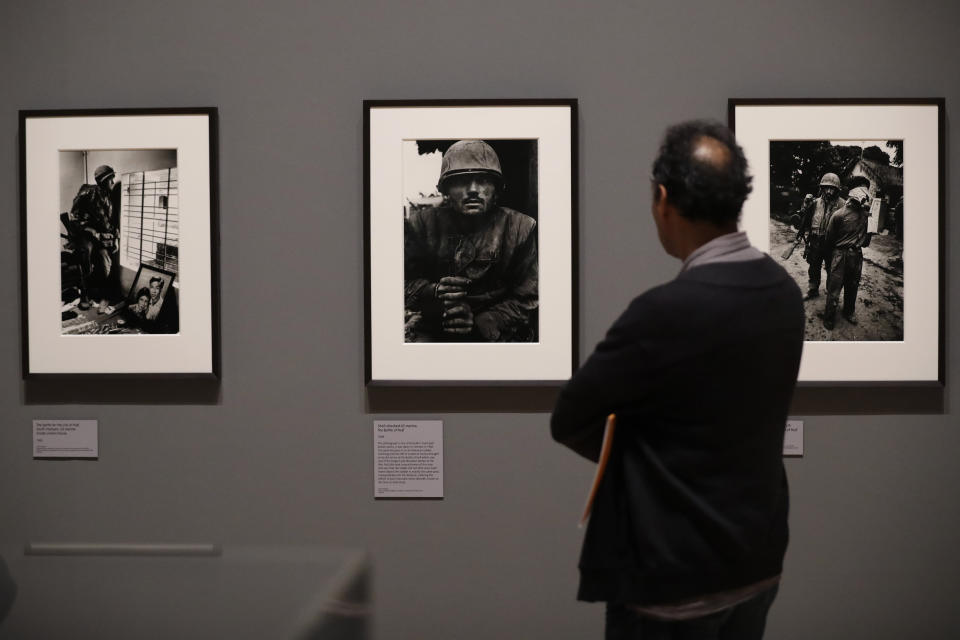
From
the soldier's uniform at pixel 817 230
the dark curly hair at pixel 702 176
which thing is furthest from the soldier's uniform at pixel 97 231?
the soldier's uniform at pixel 817 230

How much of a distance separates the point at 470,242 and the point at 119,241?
3.37ft

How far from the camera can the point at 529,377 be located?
7.19 feet

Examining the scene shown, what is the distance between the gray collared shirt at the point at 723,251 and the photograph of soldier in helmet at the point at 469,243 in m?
0.89

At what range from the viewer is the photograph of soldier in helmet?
218cm

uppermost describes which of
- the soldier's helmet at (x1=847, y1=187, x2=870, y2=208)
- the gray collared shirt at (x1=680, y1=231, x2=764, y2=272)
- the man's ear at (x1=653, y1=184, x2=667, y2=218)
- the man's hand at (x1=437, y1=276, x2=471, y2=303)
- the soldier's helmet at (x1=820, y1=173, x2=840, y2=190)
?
the soldier's helmet at (x1=820, y1=173, x2=840, y2=190)

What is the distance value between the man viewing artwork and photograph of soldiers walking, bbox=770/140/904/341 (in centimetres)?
93

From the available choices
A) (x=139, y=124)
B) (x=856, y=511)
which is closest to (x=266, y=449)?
(x=139, y=124)

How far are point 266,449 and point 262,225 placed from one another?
2.17 ft

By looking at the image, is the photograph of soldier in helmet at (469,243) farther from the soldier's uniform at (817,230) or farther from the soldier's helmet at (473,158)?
the soldier's uniform at (817,230)

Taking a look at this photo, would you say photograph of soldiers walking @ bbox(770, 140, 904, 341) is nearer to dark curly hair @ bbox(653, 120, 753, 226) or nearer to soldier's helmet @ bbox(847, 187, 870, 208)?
soldier's helmet @ bbox(847, 187, 870, 208)
